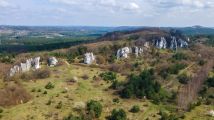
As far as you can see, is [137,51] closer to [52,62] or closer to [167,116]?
[52,62]

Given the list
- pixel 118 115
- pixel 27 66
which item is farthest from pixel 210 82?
pixel 27 66

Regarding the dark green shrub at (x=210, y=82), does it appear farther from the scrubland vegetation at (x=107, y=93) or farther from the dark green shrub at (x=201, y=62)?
the dark green shrub at (x=201, y=62)

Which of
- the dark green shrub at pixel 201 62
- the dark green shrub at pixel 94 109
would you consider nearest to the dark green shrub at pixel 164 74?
the dark green shrub at pixel 201 62

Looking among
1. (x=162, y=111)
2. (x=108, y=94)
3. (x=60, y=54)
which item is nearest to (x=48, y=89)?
(x=108, y=94)

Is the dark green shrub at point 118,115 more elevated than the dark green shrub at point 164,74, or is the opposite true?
the dark green shrub at point 164,74

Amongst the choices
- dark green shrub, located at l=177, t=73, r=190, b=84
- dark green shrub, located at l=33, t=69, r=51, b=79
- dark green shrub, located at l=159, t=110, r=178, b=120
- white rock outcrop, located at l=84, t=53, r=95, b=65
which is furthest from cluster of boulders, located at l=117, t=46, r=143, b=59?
dark green shrub, located at l=159, t=110, r=178, b=120
